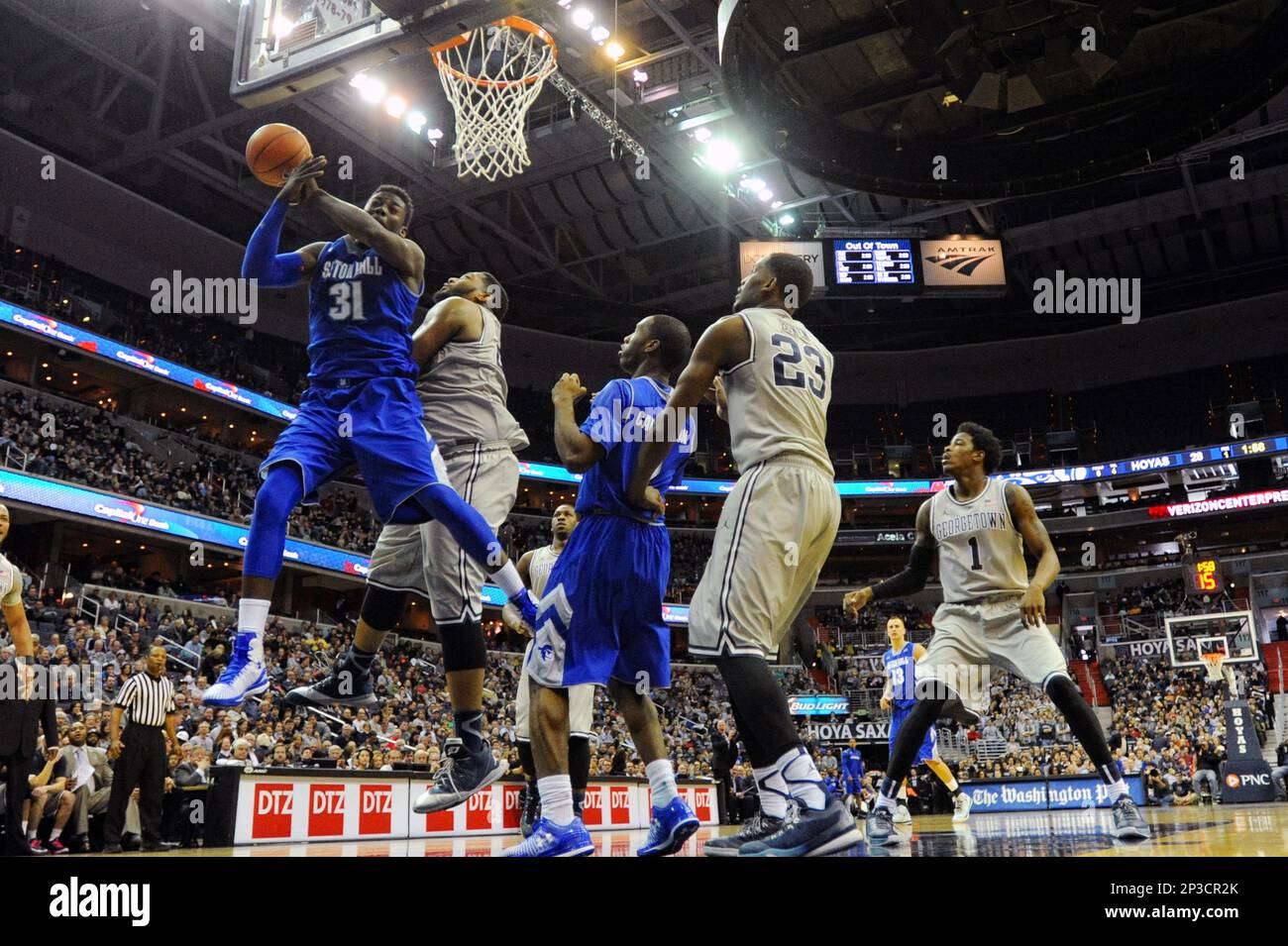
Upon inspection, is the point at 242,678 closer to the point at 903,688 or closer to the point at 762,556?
the point at 762,556

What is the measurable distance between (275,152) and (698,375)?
7.34ft

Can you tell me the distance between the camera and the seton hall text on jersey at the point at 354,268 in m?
4.43

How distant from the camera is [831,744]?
29.3 m

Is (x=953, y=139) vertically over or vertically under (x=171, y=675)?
over

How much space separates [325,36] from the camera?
7504 mm

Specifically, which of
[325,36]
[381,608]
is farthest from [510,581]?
[325,36]

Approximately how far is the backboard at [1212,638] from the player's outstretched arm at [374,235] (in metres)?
29.1

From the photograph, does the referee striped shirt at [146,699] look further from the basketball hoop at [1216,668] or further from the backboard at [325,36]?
the basketball hoop at [1216,668]

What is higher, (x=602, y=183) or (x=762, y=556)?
(x=602, y=183)

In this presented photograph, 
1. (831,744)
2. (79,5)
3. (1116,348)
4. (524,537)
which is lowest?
(831,744)

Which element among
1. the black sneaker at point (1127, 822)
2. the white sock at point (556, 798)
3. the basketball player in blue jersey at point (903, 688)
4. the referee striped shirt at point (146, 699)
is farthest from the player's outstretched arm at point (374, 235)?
the basketball player in blue jersey at point (903, 688)
